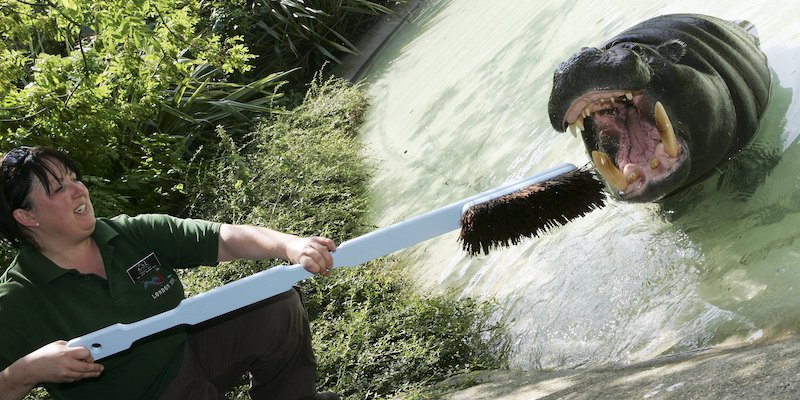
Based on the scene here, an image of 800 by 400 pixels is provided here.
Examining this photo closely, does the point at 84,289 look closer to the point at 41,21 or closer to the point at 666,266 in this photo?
the point at 666,266

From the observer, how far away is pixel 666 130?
4.01 metres

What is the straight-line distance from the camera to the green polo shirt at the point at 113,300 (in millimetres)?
3439

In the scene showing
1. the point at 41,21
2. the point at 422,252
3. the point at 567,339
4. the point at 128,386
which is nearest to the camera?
the point at 128,386

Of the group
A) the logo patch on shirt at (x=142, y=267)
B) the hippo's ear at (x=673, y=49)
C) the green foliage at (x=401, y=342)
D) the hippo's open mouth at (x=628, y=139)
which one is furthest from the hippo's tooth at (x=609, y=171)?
the logo patch on shirt at (x=142, y=267)

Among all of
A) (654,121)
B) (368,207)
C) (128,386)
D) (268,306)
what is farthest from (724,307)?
(368,207)

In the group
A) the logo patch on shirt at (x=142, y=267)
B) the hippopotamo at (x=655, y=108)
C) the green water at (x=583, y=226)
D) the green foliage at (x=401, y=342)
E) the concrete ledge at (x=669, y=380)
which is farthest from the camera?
the green foliage at (x=401, y=342)

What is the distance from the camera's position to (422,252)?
5.45 meters

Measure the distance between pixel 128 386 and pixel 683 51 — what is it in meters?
2.52

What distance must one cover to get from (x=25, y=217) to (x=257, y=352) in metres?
0.92

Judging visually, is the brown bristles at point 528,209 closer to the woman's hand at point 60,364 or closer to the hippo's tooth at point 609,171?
Answer: the hippo's tooth at point 609,171

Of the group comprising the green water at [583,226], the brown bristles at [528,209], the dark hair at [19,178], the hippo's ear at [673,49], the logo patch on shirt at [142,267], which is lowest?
the green water at [583,226]

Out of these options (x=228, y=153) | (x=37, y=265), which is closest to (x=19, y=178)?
(x=37, y=265)

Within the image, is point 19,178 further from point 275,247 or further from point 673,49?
point 673,49

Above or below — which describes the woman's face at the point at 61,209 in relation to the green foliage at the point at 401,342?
above
